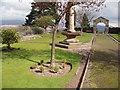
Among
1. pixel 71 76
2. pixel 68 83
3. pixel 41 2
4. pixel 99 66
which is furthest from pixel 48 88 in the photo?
pixel 41 2

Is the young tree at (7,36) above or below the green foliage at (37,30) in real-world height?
below

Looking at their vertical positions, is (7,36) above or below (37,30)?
below

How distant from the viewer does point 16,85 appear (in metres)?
5.45

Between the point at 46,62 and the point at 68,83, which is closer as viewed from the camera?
the point at 68,83

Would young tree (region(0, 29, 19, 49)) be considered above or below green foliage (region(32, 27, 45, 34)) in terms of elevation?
below

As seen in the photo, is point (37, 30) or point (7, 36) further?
point (37, 30)

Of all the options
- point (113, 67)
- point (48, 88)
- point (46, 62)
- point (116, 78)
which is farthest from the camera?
point (46, 62)

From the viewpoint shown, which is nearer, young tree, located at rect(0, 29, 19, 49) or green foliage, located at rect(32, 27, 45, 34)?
young tree, located at rect(0, 29, 19, 49)

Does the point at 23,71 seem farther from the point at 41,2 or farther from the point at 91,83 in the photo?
the point at 41,2

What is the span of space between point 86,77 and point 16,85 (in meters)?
3.68

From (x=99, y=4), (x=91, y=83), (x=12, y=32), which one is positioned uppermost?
(x=99, y=4)

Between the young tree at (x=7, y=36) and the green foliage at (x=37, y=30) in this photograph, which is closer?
the young tree at (x=7, y=36)

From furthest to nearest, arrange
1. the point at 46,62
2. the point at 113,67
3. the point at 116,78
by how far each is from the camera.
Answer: the point at 46,62
the point at 113,67
the point at 116,78

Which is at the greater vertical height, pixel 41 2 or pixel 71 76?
pixel 41 2
